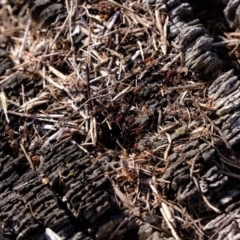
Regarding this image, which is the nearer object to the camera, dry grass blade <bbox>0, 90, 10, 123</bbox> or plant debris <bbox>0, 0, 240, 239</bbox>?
plant debris <bbox>0, 0, 240, 239</bbox>

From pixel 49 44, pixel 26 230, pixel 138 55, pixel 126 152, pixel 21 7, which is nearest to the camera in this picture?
pixel 26 230

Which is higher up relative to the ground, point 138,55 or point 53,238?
point 138,55

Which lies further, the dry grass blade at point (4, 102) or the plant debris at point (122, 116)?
the dry grass blade at point (4, 102)

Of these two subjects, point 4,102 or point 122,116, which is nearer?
point 122,116

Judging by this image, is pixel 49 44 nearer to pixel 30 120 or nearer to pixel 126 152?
pixel 30 120

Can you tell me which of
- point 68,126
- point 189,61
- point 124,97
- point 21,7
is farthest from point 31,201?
point 21,7

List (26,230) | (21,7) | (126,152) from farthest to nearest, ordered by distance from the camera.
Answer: (21,7) → (126,152) → (26,230)

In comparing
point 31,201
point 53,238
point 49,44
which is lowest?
point 53,238

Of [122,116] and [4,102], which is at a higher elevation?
[4,102]

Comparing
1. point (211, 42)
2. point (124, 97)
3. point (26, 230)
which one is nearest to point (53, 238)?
point (26, 230)

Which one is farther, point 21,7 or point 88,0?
point 21,7
